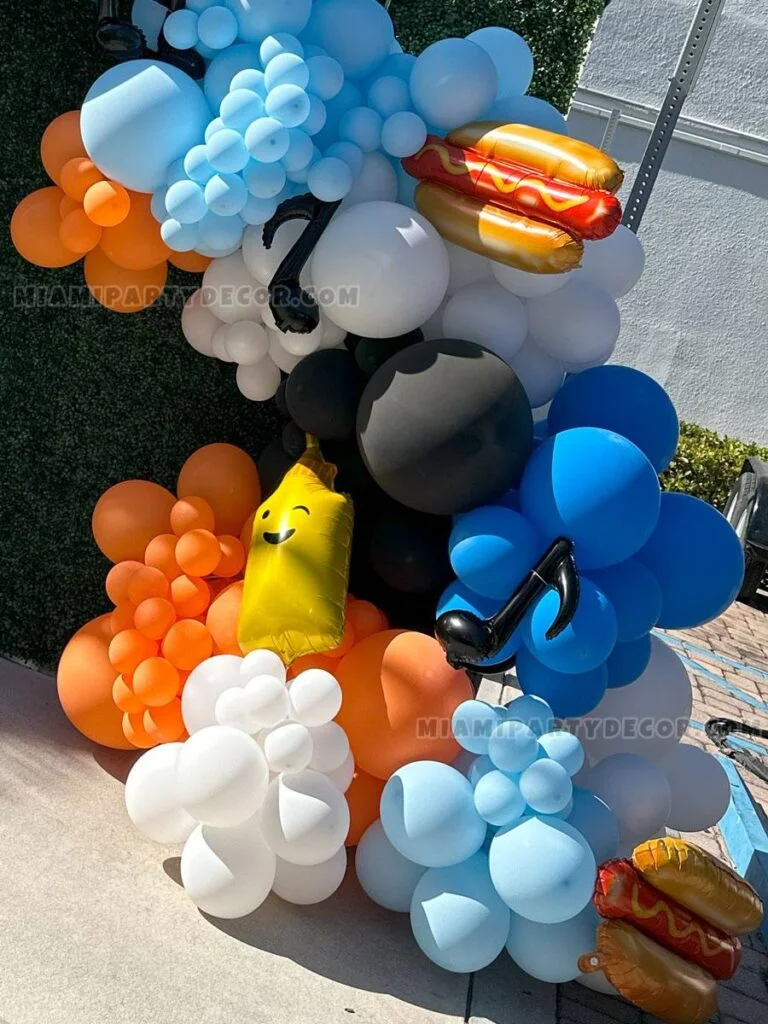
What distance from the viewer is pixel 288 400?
2760 mm

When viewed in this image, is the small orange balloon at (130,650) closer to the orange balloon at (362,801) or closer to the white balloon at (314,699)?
the white balloon at (314,699)

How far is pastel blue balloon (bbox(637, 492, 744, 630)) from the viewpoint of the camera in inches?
105

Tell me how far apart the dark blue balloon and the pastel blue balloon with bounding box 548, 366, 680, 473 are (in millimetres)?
409

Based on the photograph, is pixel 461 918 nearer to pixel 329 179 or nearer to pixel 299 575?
pixel 299 575

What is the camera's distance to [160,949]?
2.29 metres

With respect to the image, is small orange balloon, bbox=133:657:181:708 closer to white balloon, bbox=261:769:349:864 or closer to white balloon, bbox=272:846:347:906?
white balloon, bbox=261:769:349:864

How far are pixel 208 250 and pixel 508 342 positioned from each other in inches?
33.7

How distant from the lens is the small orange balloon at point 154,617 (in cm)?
273

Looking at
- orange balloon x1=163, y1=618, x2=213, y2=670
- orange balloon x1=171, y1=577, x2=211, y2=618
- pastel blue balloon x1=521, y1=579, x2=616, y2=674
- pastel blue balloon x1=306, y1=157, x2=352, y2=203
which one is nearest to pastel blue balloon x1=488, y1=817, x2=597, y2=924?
pastel blue balloon x1=521, y1=579, x2=616, y2=674

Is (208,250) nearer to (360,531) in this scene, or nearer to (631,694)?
(360,531)

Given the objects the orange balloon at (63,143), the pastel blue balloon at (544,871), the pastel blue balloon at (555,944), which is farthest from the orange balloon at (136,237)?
the pastel blue balloon at (555,944)

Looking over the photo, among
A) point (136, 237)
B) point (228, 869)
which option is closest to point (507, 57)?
point (136, 237)

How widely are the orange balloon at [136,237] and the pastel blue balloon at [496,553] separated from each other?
3.90 ft

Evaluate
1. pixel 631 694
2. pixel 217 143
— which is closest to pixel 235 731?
pixel 631 694
